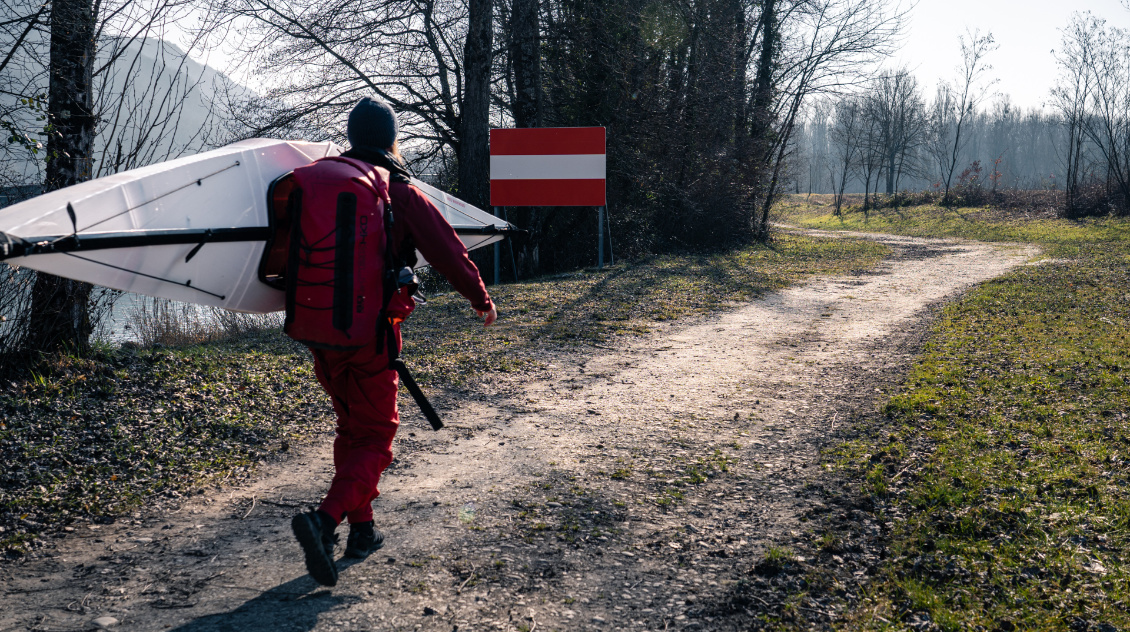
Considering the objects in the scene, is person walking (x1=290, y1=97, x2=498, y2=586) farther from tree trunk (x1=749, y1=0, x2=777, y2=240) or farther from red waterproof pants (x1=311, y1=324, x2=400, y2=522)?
tree trunk (x1=749, y1=0, x2=777, y2=240)

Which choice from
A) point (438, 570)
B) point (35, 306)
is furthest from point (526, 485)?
point (35, 306)

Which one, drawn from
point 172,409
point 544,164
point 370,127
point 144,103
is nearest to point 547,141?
point 544,164

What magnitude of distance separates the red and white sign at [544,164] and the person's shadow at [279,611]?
10.5 metres

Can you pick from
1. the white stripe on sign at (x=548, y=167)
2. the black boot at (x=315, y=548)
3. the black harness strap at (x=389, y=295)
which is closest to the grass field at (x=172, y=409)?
the black boot at (x=315, y=548)

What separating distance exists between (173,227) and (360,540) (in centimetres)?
156

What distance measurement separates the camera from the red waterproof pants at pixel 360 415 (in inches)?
121

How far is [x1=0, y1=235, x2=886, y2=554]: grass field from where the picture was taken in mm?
3795

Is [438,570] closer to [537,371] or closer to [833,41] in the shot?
[537,371]

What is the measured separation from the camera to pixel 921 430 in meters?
4.98

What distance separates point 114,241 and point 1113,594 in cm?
412

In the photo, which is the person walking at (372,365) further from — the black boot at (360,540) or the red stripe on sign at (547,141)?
the red stripe on sign at (547,141)

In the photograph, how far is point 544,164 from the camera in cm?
1301

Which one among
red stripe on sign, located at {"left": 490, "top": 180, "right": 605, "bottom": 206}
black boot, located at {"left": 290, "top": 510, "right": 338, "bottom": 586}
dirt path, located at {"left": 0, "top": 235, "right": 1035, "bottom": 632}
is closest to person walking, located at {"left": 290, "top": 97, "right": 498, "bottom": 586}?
black boot, located at {"left": 290, "top": 510, "right": 338, "bottom": 586}

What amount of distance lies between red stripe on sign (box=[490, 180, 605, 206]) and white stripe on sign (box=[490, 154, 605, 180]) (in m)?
0.09
